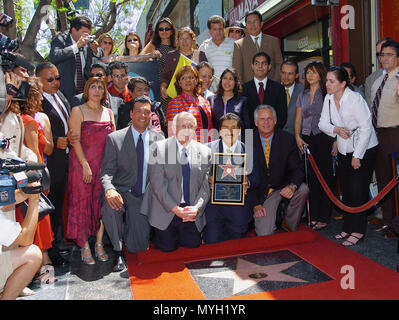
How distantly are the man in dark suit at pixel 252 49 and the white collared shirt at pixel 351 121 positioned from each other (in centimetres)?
156

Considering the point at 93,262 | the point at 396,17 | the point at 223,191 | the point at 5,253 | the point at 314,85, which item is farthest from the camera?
the point at 396,17

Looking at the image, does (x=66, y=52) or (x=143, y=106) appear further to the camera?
(x=66, y=52)

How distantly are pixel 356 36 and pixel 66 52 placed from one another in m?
4.37

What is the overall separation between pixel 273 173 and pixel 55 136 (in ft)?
8.35

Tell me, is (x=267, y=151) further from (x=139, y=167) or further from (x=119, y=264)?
(x=119, y=264)

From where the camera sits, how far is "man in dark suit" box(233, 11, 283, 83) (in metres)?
6.08

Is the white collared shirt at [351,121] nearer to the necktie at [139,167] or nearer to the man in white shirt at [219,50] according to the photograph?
the man in white shirt at [219,50]

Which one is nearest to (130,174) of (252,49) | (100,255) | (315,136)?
(100,255)

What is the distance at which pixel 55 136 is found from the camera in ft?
14.9

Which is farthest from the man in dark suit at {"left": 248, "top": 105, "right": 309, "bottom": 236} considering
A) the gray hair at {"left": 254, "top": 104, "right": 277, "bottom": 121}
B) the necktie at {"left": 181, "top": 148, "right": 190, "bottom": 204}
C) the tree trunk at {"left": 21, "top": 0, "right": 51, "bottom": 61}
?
the tree trunk at {"left": 21, "top": 0, "right": 51, "bottom": 61}

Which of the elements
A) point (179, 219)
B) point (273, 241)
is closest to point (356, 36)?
point (273, 241)

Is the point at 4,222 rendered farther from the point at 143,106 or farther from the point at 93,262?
the point at 143,106

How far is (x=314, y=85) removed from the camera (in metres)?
5.09

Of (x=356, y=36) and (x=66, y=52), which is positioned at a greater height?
(x=356, y=36)
